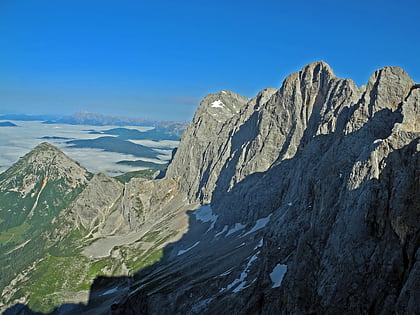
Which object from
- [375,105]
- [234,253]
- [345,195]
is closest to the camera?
[345,195]

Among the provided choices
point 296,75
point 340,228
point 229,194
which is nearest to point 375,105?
point 340,228

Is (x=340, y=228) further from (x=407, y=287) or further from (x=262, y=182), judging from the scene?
(x=262, y=182)

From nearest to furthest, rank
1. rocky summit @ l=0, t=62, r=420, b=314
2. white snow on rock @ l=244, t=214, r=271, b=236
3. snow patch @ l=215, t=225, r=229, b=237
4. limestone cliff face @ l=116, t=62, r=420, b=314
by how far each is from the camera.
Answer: limestone cliff face @ l=116, t=62, r=420, b=314 < rocky summit @ l=0, t=62, r=420, b=314 < white snow on rock @ l=244, t=214, r=271, b=236 < snow patch @ l=215, t=225, r=229, b=237

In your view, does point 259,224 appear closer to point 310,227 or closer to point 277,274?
point 277,274

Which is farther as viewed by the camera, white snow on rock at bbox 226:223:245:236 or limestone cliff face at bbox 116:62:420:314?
white snow on rock at bbox 226:223:245:236

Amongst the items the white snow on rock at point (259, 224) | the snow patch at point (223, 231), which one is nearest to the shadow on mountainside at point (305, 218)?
the snow patch at point (223, 231)

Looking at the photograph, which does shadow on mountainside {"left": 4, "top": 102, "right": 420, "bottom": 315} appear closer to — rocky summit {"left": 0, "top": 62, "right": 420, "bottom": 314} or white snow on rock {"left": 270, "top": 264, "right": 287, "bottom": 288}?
rocky summit {"left": 0, "top": 62, "right": 420, "bottom": 314}

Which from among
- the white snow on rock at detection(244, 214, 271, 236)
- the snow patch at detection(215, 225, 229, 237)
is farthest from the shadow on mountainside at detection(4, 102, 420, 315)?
the white snow on rock at detection(244, 214, 271, 236)

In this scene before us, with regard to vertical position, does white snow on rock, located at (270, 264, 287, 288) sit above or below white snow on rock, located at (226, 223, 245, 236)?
above
